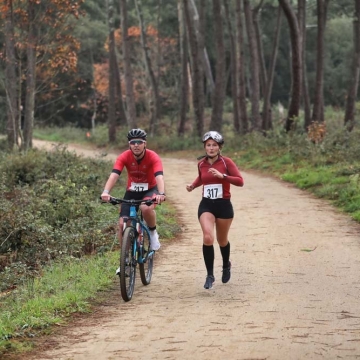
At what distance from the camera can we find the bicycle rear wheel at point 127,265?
8523 mm

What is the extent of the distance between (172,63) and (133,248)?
1908 inches

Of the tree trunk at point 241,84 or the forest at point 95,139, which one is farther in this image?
the tree trunk at point 241,84

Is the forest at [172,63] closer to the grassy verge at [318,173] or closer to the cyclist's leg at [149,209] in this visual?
the grassy verge at [318,173]

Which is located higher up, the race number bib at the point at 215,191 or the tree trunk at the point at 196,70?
the tree trunk at the point at 196,70

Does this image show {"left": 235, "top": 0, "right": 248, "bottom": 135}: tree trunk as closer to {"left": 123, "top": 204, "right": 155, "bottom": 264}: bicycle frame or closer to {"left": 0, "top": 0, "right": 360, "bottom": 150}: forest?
{"left": 0, "top": 0, "right": 360, "bottom": 150}: forest

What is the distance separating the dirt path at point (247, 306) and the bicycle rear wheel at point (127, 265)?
0.17 meters

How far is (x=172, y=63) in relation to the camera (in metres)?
56.5

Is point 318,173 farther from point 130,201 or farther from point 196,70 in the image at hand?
point 196,70

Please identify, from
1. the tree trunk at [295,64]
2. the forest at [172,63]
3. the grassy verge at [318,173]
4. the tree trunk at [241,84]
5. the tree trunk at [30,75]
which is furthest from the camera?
the tree trunk at [241,84]

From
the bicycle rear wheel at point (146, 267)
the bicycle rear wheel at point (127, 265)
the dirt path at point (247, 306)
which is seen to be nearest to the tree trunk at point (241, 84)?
the dirt path at point (247, 306)

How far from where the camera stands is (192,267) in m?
Answer: 10.8

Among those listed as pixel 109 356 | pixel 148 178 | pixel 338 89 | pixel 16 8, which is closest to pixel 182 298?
pixel 148 178

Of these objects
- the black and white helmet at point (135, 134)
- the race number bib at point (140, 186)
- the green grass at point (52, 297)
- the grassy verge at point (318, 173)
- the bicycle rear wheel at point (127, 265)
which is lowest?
the grassy verge at point (318, 173)

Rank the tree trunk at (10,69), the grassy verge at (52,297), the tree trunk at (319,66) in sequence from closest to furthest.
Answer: the grassy verge at (52,297)
the tree trunk at (10,69)
the tree trunk at (319,66)
